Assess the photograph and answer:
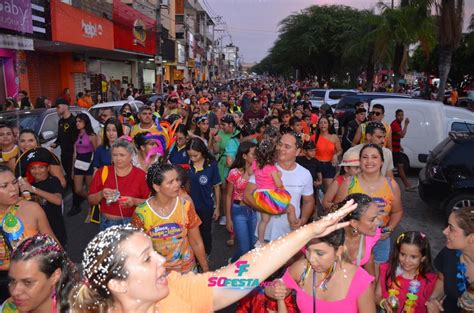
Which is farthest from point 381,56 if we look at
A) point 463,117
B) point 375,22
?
point 463,117

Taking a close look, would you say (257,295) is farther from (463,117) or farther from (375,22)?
(375,22)

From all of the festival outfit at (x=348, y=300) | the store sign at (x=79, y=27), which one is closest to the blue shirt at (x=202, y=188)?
the festival outfit at (x=348, y=300)

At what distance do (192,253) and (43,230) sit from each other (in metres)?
1.24

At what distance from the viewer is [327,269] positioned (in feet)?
8.70

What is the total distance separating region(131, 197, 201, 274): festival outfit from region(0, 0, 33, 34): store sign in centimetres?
1163

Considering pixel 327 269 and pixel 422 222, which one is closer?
pixel 327 269

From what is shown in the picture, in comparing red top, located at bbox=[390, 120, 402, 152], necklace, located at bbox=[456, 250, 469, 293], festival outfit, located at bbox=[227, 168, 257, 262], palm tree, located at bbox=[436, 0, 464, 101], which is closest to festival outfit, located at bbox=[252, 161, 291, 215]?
festival outfit, located at bbox=[227, 168, 257, 262]

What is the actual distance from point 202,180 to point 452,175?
443 centimetres

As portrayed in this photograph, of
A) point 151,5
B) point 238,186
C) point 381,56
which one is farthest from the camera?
point 151,5

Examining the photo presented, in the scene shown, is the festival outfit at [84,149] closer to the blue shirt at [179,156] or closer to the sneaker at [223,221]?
the blue shirt at [179,156]

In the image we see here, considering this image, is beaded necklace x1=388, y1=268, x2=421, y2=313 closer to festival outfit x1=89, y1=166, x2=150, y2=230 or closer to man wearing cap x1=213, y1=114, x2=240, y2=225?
festival outfit x1=89, y1=166, x2=150, y2=230

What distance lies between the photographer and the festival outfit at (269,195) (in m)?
4.06

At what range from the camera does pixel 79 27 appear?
54.3 ft

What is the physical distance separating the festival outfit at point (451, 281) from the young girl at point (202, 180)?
286 centimetres
